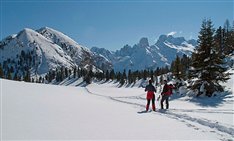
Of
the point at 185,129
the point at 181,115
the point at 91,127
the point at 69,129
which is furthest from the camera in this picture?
the point at 181,115

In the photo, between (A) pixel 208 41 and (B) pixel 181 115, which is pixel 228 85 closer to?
(A) pixel 208 41

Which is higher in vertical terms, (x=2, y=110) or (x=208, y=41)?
(x=208, y=41)

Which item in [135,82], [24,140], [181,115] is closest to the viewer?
[24,140]

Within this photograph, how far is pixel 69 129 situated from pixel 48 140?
5.39 feet

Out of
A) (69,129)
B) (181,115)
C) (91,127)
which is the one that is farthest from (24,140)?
(181,115)

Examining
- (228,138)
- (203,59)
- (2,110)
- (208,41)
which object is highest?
(208,41)

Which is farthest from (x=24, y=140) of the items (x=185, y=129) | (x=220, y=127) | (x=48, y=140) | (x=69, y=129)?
(x=220, y=127)

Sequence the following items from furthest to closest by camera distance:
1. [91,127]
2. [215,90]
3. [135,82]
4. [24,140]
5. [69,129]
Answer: [135,82]
[215,90]
[91,127]
[69,129]
[24,140]

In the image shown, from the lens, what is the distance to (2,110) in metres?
11.6

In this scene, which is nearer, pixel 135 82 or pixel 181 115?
pixel 181 115

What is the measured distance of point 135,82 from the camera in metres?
182

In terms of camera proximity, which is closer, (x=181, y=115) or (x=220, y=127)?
(x=220, y=127)

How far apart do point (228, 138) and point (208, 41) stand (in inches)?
1019

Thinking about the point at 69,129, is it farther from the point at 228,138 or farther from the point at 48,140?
the point at 228,138
